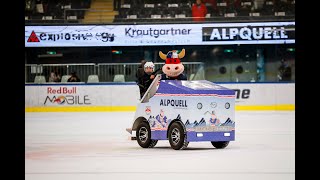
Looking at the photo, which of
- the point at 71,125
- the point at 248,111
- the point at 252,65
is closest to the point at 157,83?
the point at 71,125

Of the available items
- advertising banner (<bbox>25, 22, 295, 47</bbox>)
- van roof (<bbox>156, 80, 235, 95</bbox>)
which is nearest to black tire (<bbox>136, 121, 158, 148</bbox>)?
van roof (<bbox>156, 80, 235, 95</bbox>)

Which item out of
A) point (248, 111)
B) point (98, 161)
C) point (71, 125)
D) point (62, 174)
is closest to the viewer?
point (62, 174)

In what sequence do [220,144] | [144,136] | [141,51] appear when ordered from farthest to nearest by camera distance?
1. [141,51]
2. [144,136]
3. [220,144]

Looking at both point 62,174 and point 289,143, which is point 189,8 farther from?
point 62,174

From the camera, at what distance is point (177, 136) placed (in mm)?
11875

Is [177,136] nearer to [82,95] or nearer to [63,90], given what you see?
[82,95]

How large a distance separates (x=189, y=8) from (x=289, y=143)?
1949cm

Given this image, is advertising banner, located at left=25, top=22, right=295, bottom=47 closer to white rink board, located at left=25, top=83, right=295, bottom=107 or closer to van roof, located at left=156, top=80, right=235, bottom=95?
white rink board, located at left=25, top=83, right=295, bottom=107

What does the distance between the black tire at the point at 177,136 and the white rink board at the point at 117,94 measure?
51.0 ft

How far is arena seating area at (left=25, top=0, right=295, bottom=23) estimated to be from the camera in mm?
31016

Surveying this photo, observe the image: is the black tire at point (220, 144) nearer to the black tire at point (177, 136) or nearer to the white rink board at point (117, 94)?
the black tire at point (177, 136)

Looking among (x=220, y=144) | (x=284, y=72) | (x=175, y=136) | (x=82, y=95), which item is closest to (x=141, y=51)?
(x=82, y=95)

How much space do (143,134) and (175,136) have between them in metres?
0.80
